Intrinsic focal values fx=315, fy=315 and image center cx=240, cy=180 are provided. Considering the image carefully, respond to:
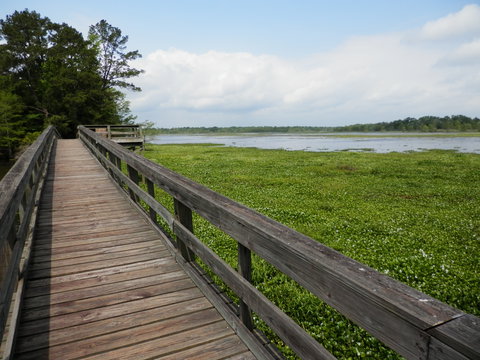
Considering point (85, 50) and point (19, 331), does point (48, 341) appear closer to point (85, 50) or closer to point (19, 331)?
point (19, 331)

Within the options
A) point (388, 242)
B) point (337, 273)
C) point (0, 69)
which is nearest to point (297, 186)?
point (388, 242)

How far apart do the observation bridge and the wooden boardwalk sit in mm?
12

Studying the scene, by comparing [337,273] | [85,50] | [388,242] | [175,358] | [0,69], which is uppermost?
[85,50]

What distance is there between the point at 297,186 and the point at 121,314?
507 inches

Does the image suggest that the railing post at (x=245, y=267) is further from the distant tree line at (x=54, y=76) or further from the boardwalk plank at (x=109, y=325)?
the distant tree line at (x=54, y=76)

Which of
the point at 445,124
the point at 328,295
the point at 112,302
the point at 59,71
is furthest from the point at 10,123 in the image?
the point at 445,124

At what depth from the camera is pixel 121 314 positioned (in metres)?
3.22

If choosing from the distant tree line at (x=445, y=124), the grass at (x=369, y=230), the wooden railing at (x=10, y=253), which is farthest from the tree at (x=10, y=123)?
the distant tree line at (x=445, y=124)

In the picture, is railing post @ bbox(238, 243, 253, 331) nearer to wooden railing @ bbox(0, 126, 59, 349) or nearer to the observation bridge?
the observation bridge

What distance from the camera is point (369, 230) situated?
28.0 feet

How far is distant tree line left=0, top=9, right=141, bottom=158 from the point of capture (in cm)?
4106

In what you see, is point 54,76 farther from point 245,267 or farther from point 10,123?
point 245,267

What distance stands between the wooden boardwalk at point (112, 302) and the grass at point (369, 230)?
157 cm

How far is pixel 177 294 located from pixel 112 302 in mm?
699
